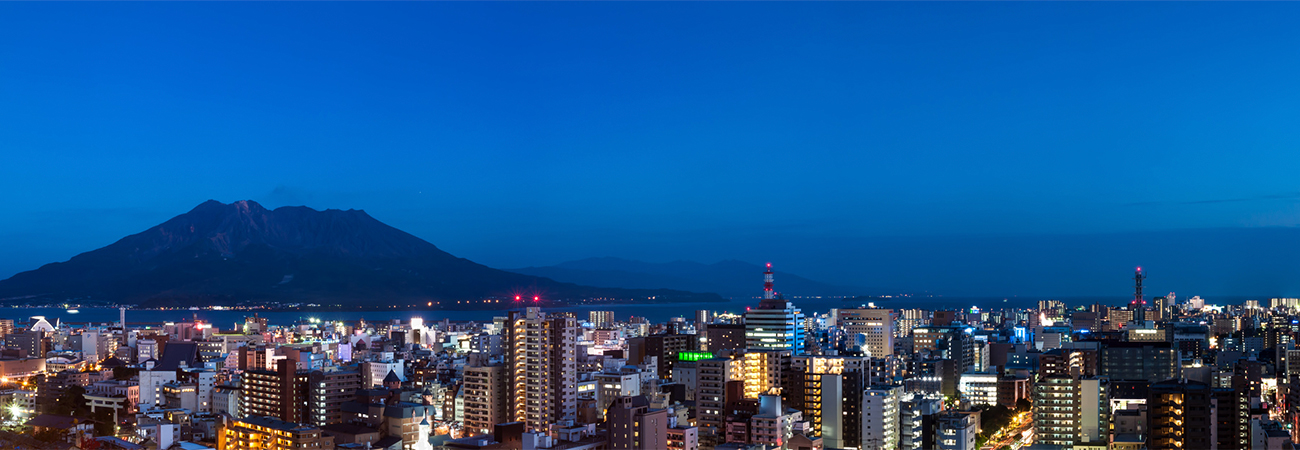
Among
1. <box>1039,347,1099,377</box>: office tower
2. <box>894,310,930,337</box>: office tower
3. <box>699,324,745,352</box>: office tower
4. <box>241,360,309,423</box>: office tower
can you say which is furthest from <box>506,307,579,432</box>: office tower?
<box>894,310,930,337</box>: office tower

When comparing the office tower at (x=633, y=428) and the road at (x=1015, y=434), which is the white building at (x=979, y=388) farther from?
the office tower at (x=633, y=428)

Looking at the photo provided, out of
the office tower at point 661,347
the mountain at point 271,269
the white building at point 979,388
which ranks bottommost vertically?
the white building at point 979,388

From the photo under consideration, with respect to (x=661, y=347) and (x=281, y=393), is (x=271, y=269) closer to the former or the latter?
(x=661, y=347)

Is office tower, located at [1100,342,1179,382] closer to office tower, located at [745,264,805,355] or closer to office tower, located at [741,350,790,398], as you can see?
office tower, located at [745,264,805,355]

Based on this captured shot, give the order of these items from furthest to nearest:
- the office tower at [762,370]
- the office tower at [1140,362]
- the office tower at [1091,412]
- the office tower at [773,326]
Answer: the office tower at [773,326] → the office tower at [1140,362] → the office tower at [762,370] → the office tower at [1091,412]

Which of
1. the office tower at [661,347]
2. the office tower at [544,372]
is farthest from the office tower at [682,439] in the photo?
the office tower at [661,347]
